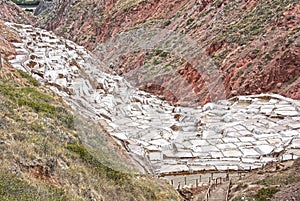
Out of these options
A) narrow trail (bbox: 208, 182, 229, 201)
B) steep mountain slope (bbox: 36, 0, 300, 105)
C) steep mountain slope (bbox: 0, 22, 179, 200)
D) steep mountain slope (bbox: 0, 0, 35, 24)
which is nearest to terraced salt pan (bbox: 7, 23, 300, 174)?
narrow trail (bbox: 208, 182, 229, 201)

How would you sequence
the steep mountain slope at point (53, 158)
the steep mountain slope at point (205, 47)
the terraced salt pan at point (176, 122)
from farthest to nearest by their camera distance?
the steep mountain slope at point (205, 47), the terraced salt pan at point (176, 122), the steep mountain slope at point (53, 158)

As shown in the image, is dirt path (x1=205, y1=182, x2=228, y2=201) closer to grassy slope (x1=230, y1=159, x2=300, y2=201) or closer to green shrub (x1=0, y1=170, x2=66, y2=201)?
grassy slope (x1=230, y1=159, x2=300, y2=201)

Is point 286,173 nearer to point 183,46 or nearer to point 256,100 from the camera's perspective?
point 256,100

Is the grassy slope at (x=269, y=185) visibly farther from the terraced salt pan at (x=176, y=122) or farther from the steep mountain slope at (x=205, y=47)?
the steep mountain slope at (x=205, y=47)

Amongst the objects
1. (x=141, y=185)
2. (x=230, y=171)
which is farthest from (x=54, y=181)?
(x=230, y=171)

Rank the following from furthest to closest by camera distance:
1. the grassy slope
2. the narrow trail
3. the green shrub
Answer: the narrow trail
the grassy slope
the green shrub

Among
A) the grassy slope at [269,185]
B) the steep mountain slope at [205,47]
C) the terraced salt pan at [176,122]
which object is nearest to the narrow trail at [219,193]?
the grassy slope at [269,185]
